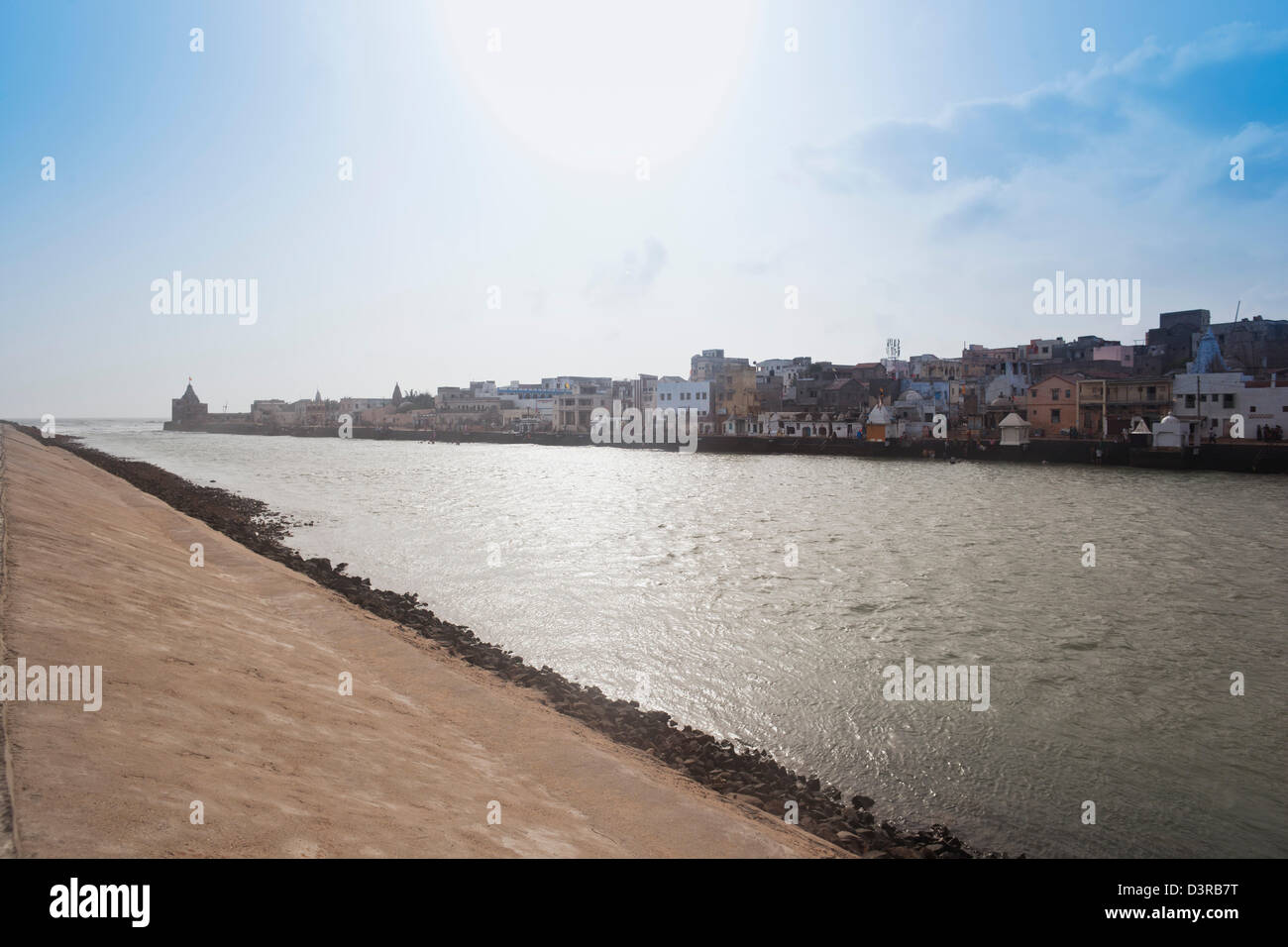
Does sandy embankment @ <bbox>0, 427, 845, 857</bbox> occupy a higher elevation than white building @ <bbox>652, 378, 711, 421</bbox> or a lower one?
lower

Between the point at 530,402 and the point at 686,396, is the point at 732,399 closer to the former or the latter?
the point at 686,396

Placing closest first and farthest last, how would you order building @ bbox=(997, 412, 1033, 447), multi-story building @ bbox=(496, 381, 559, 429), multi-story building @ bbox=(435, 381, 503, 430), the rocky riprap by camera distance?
1. the rocky riprap
2. building @ bbox=(997, 412, 1033, 447)
3. multi-story building @ bbox=(496, 381, 559, 429)
4. multi-story building @ bbox=(435, 381, 503, 430)

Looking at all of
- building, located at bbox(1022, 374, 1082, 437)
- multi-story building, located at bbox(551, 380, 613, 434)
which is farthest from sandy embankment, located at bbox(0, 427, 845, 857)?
multi-story building, located at bbox(551, 380, 613, 434)

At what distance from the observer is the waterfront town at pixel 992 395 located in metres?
62.7

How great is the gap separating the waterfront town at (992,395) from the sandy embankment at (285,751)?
68946 millimetres

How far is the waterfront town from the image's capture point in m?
62.7

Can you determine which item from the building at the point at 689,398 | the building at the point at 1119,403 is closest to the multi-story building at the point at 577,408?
the building at the point at 689,398

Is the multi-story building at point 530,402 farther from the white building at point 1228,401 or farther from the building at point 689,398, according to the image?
the white building at point 1228,401

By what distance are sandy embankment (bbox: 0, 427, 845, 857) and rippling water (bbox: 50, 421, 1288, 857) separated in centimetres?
291

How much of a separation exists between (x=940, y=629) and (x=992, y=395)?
3110 inches

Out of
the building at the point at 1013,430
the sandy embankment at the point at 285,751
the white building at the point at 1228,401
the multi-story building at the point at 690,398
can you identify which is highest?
the multi-story building at the point at 690,398

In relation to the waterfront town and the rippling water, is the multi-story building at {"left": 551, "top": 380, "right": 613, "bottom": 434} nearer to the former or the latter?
the waterfront town

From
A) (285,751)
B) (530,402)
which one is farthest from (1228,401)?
(530,402)

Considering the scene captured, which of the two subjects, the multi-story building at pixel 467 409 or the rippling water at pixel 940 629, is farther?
the multi-story building at pixel 467 409
